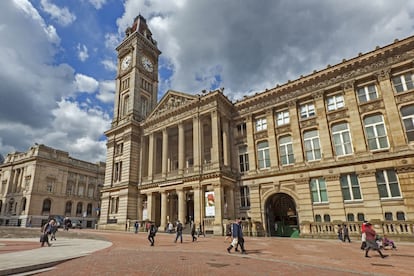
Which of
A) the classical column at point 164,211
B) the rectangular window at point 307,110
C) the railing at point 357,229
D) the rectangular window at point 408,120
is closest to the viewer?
the railing at point 357,229

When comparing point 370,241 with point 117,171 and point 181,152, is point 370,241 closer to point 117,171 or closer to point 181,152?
point 181,152

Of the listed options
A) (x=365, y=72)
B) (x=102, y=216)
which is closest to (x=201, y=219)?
(x=102, y=216)

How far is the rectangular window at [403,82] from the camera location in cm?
2394

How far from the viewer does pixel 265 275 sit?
8148mm

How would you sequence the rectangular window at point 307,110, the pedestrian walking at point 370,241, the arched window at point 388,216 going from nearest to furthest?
1. the pedestrian walking at point 370,241
2. the arched window at point 388,216
3. the rectangular window at point 307,110

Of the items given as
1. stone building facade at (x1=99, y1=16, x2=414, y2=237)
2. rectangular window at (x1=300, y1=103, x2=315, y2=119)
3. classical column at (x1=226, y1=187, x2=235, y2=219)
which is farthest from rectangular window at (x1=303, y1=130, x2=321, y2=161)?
classical column at (x1=226, y1=187, x2=235, y2=219)

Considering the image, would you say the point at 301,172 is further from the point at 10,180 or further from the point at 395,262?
the point at 10,180

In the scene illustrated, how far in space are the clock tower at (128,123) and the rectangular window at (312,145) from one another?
1002 inches

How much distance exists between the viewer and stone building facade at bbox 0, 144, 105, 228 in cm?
5512

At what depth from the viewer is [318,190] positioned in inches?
1029

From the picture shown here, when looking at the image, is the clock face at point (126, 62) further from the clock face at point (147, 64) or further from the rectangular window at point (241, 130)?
the rectangular window at point (241, 130)

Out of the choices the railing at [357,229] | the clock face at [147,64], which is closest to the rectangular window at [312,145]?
the railing at [357,229]

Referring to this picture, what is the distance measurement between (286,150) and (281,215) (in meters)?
8.04

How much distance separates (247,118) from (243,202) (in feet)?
37.1
